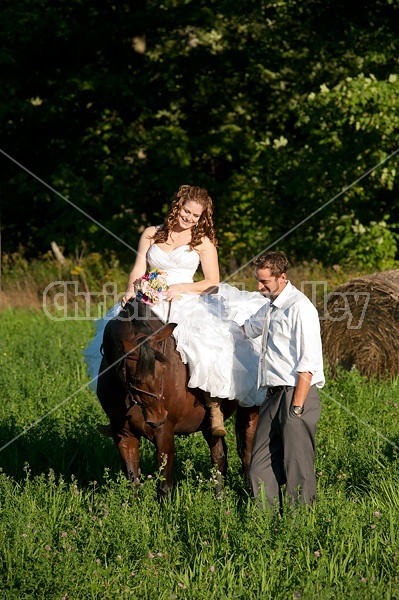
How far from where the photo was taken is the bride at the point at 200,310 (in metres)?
6.96

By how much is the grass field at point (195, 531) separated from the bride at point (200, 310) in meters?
0.79

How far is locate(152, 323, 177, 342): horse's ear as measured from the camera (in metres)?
6.53

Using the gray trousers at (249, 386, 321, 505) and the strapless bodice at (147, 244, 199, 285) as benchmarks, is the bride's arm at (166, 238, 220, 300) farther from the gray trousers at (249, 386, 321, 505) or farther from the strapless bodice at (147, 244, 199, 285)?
the gray trousers at (249, 386, 321, 505)

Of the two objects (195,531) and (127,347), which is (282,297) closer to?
(127,347)

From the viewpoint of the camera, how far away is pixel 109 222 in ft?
72.3

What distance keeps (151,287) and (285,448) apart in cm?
167

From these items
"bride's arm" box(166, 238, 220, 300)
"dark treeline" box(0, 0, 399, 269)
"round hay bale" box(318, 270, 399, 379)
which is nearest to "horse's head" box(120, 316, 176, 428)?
"bride's arm" box(166, 238, 220, 300)

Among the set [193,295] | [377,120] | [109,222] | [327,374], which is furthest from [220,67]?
[193,295]

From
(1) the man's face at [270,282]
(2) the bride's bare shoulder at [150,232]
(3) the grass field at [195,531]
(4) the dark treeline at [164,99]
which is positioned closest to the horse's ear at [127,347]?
(3) the grass field at [195,531]

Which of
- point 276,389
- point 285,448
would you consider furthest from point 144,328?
point 285,448

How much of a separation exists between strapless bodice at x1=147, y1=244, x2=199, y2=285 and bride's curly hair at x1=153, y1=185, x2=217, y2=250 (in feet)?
0.23

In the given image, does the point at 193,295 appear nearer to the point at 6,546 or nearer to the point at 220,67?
the point at 6,546

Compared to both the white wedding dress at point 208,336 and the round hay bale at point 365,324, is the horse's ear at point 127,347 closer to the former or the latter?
the white wedding dress at point 208,336

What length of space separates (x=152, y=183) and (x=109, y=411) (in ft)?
54.3
